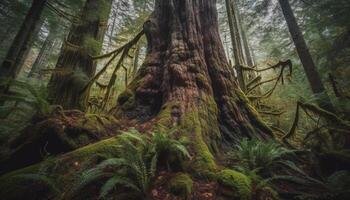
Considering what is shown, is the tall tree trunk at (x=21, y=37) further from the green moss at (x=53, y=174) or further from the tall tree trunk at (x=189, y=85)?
the tall tree trunk at (x=189, y=85)

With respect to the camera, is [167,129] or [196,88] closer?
[167,129]

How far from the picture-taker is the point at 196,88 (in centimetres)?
467

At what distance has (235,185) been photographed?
2.58 m

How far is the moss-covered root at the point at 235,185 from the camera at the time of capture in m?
2.44

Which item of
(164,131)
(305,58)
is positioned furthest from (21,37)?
(305,58)

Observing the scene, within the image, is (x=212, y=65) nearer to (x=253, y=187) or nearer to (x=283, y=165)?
(x=283, y=165)

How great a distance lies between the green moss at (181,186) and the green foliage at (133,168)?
11.1 inches

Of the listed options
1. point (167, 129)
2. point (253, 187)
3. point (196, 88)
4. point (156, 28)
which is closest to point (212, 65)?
point (196, 88)

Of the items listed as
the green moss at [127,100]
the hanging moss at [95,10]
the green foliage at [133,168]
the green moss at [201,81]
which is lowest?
the green foliage at [133,168]

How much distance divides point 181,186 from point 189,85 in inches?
101

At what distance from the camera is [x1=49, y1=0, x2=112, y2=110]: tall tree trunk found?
18.6 feet

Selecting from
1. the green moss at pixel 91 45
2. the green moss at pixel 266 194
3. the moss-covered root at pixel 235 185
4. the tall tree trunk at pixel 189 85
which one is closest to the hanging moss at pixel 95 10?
the green moss at pixel 91 45

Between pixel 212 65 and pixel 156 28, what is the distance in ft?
6.62

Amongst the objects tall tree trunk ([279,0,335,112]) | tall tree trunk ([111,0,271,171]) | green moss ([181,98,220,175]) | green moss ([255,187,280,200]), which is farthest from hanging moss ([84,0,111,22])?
tall tree trunk ([279,0,335,112])
